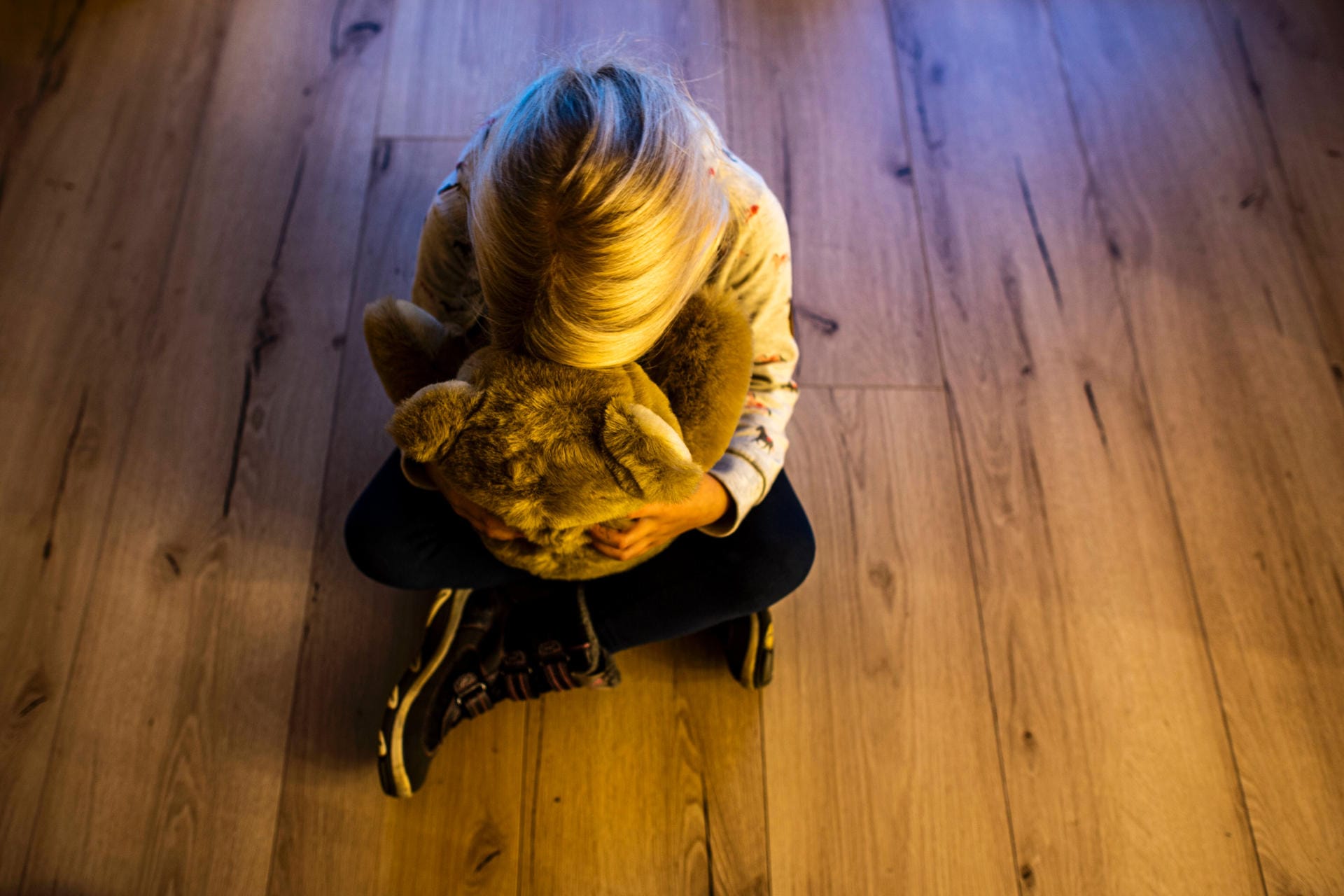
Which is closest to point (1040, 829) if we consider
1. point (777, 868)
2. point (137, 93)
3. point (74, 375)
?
point (777, 868)

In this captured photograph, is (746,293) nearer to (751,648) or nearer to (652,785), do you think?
(751,648)

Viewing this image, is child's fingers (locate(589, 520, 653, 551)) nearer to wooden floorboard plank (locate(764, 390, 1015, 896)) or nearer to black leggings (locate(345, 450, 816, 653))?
black leggings (locate(345, 450, 816, 653))

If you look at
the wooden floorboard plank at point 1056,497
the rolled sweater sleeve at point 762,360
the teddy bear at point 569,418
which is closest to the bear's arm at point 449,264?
the teddy bear at point 569,418

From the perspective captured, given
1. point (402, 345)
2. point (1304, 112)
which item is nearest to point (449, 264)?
point (402, 345)

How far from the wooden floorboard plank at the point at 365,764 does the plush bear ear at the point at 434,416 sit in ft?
1.46

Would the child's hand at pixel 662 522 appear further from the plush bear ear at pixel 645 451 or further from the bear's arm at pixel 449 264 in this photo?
the bear's arm at pixel 449 264

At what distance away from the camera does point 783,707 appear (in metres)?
0.86

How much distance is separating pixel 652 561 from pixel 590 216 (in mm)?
386

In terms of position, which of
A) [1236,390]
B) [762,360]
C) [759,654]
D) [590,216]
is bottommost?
[759,654]

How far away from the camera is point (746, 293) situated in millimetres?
717

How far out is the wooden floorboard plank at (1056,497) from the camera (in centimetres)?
83

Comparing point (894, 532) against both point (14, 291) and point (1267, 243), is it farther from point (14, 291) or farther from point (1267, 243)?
point (14, 291)

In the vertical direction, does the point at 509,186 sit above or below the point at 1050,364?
above

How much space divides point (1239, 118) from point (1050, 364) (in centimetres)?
50
